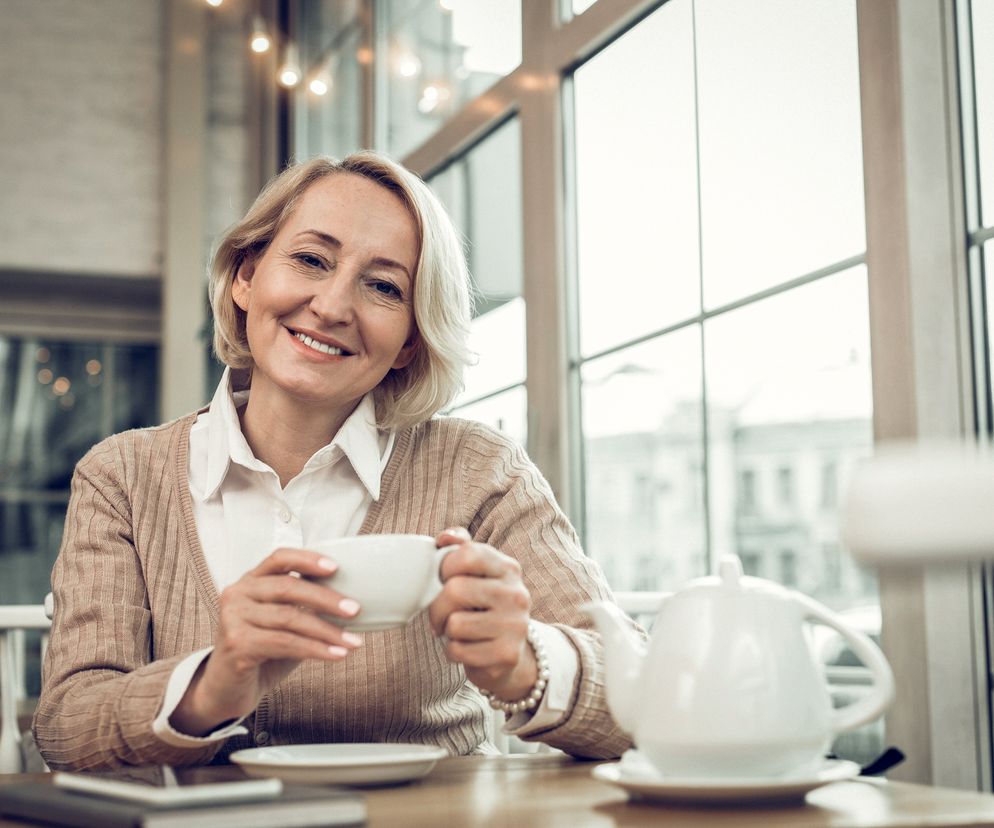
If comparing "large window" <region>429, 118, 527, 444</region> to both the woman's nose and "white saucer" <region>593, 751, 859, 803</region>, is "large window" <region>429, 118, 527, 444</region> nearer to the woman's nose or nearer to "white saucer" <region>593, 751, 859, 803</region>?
the woman's nose

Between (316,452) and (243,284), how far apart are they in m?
0.26

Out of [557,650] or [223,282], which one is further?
[223,282]

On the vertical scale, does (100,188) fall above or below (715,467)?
above

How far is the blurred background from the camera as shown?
1.63 meters

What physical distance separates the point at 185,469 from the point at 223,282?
29 centimetres

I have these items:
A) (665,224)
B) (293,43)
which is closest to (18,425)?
(293,43)

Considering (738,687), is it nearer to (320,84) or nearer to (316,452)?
(316,452)

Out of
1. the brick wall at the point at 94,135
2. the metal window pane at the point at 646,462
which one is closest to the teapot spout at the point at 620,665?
the metal window pane at the point at 646,462

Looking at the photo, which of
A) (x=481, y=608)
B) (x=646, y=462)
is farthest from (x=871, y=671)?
(x=646, y=462)

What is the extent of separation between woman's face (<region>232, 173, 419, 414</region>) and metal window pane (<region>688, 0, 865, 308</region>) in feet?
2.87

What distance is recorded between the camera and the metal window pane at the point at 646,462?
2369mm

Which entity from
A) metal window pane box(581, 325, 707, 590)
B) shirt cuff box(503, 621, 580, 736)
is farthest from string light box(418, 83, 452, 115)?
shirt cuff box(503, 621, 580, 736)

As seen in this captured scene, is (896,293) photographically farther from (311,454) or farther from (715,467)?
(311,454)

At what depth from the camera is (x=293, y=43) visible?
5.17 meters
